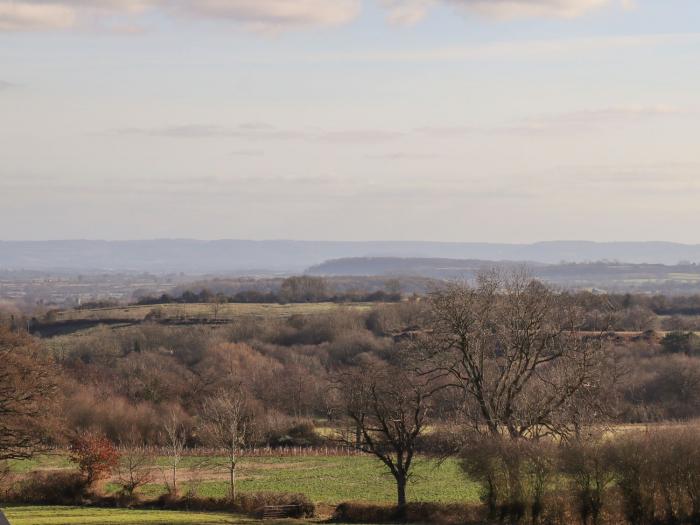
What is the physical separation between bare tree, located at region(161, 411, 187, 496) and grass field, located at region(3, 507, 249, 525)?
15.9 ft

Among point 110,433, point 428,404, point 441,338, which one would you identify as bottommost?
point 110,433

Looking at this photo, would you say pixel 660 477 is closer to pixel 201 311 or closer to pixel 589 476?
pixel 589 476

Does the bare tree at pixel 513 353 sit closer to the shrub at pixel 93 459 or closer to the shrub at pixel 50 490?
the shrub at pixel 93 459

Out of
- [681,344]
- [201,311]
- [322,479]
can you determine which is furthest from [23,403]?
[201,311]

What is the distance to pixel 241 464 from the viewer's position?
6750 centimetres

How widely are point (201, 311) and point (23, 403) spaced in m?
103

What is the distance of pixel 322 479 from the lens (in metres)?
59.6

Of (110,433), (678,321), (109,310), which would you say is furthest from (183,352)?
(678,321)

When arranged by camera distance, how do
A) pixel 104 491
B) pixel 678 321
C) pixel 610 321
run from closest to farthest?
pixel 610 321
pixel 104 491
pixel 678 321

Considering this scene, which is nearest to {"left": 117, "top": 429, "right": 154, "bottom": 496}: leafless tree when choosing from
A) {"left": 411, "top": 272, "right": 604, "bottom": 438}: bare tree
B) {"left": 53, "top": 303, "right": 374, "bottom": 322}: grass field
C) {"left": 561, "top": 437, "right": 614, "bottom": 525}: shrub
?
{"left": 411, "top": 272, "right": 604, "bottom": 438}: bare tree

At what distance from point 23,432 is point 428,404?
21233mm

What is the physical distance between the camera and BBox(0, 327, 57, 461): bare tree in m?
54.8

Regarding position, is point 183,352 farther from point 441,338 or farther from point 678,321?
point 441,338

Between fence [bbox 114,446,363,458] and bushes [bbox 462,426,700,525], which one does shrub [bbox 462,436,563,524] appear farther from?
fence [bbox 114,446,363,458]
